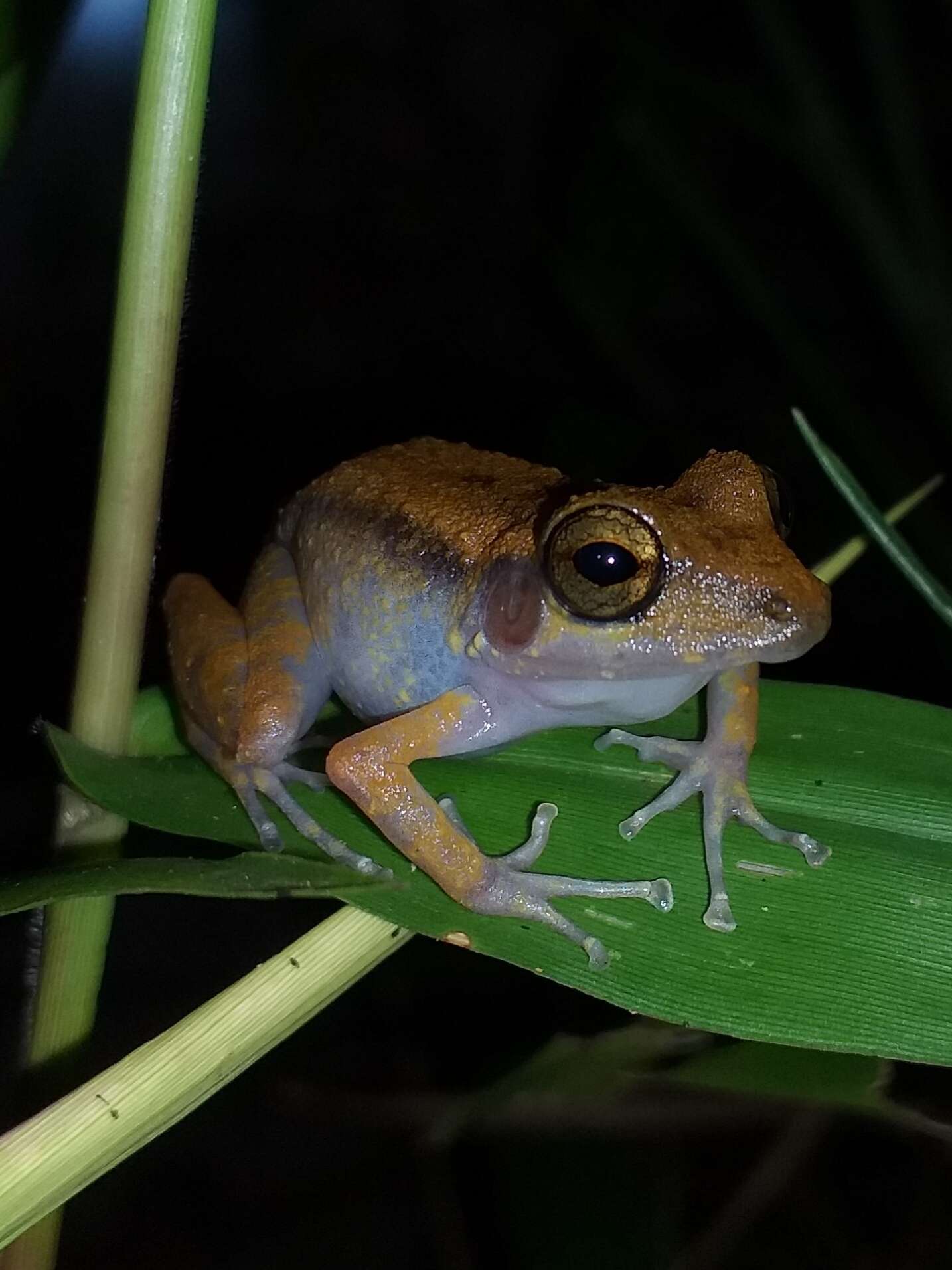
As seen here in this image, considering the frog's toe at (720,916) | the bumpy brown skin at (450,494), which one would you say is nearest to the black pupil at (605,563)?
the bumpy brown skin at (450,494)

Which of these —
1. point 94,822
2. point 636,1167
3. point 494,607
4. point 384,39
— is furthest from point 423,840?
point 384,39

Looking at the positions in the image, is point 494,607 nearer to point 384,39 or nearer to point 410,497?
point 410,497

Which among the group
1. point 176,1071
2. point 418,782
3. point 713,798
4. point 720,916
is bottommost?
point 720,916

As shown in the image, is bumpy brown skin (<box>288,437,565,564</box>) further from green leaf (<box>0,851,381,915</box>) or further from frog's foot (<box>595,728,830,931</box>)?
green leaf (<box>0,851,381,915</box>)

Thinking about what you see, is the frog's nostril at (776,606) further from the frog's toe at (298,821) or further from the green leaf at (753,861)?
the frog's toe at (298,821)

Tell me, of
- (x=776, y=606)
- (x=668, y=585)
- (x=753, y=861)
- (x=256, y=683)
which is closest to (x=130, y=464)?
(x=256, y=683)

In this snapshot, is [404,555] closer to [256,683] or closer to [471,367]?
[256,683]
